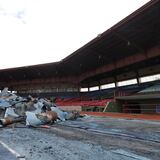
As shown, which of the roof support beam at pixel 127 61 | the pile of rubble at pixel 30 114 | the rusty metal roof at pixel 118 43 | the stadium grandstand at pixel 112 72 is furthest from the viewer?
the roof support beam at pixel 127 61

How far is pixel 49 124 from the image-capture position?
17797 mm

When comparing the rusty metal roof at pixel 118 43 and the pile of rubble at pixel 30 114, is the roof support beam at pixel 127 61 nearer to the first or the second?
the rusty metal roof at pixel 118 43

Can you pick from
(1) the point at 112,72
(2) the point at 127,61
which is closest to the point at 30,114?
(2) the point at 127,61

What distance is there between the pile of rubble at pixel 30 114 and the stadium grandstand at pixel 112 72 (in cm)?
826

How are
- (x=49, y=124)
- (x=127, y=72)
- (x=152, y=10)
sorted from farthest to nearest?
(x=127, y=72) → (x=152, y=10) → (x=49, y=124)

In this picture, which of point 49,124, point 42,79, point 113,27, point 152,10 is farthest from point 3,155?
point 42,79

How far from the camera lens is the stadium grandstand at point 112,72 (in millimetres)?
25328

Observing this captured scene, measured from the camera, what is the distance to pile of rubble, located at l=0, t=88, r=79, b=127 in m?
17.3

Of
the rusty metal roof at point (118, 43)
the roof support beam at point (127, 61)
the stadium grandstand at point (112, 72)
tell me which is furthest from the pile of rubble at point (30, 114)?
the roof support beam at point (127, 61)

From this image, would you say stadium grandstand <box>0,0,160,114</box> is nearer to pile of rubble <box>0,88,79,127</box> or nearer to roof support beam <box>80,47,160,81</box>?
roof support beam <box>80,47,160,81</box>

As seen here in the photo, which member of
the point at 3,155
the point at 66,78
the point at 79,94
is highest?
the point at 66,78

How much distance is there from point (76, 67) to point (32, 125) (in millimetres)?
28634

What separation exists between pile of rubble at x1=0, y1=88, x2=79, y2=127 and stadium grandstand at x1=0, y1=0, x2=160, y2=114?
27.1 feet

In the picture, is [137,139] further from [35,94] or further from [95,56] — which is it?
[35,94]
